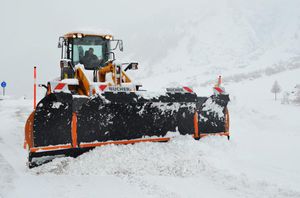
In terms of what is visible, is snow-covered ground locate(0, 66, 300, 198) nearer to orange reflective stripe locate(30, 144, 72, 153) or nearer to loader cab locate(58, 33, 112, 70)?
orange reflective stripe locate(30, 144, 72, 153)

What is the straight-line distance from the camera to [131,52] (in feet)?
343

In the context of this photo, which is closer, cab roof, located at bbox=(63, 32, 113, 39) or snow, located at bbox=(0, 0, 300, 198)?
snow, located at bbox=(0, 0, 300, 198)

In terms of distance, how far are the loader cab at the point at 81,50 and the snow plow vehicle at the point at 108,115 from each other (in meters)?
0.46

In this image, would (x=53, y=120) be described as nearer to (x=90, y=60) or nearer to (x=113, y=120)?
(x=113, y=120)

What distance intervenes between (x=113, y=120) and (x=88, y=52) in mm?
2969

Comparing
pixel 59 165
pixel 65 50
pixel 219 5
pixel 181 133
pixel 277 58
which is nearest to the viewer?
pixel 59 165

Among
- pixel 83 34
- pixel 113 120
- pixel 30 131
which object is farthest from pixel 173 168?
pixel 83 34

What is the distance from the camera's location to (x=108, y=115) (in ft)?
19.4

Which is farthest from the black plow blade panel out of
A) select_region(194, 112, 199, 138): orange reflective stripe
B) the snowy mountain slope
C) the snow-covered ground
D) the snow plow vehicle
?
the snowy mountain slope

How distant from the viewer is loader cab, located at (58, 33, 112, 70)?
8.23m

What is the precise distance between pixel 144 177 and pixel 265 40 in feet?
337

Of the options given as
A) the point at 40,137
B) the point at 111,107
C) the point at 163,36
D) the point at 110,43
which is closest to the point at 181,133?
the point at 111,107

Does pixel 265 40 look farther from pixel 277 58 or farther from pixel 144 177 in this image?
pixel 144 177

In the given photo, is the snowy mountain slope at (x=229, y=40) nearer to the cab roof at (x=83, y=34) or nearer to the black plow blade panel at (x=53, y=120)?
the cab roof at (x=83, y=34)
